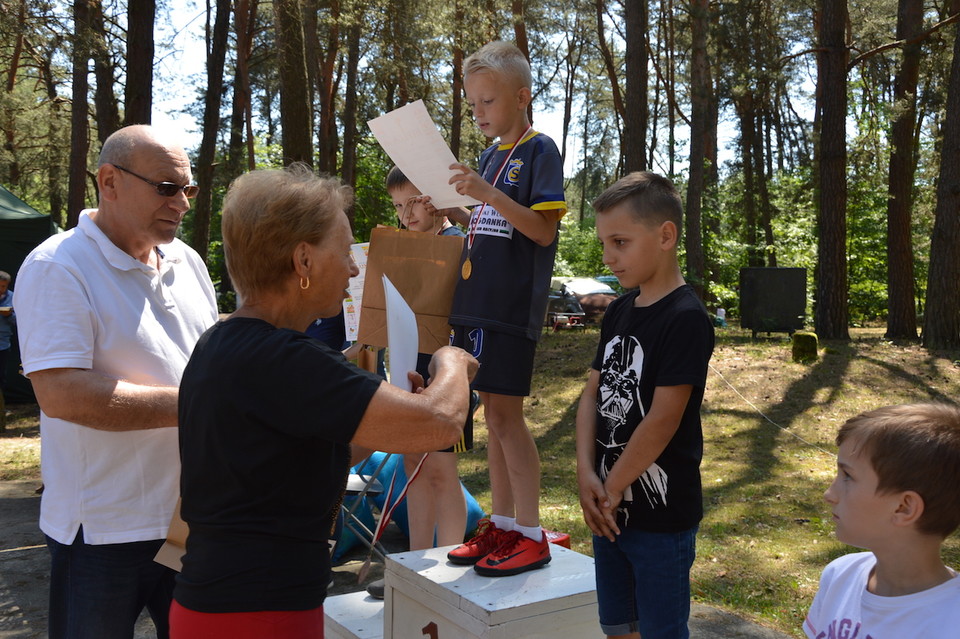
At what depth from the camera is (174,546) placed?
2059 mm

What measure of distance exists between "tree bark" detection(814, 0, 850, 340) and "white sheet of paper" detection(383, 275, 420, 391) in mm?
13111

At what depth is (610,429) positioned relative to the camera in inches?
95.2

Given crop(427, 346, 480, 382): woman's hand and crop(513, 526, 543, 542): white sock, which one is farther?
crop(513, 526, 543, 542): white sock

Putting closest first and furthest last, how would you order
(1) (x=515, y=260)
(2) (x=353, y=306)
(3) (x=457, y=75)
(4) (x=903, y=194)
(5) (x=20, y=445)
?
(1) (x=515, y=260) < (2) (x=353, y=306) < (5) (x=20, y=445) < (4) (x=903, y=194) < (3) (x=457, y=75)

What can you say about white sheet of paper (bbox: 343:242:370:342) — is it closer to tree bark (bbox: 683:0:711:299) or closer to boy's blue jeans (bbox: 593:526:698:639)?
boy's blue jeans (bbox: 593:526:698:639)

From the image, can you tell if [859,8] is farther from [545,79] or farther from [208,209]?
[208,209]

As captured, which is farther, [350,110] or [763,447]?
[350,110]

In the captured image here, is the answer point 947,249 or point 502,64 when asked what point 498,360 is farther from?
point 947,249

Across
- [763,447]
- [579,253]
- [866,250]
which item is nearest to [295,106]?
[763,447]

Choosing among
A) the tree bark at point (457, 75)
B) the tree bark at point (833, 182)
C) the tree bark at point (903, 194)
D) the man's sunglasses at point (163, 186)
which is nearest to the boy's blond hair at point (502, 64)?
the man's sunglasses at point (163, 186)

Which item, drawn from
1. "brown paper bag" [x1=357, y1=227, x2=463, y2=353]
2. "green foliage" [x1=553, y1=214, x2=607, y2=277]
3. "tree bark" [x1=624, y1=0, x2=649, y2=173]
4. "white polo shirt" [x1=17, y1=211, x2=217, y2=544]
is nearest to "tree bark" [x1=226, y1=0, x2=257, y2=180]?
"green foliage" [x1=553, y1=214, x2=607, y2=277]

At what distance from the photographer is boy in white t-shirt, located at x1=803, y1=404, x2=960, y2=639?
166 cm

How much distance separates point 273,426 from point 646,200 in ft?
4.34

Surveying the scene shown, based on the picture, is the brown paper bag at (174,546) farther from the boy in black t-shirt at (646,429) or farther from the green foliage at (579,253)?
the green foliage at (579,253)
